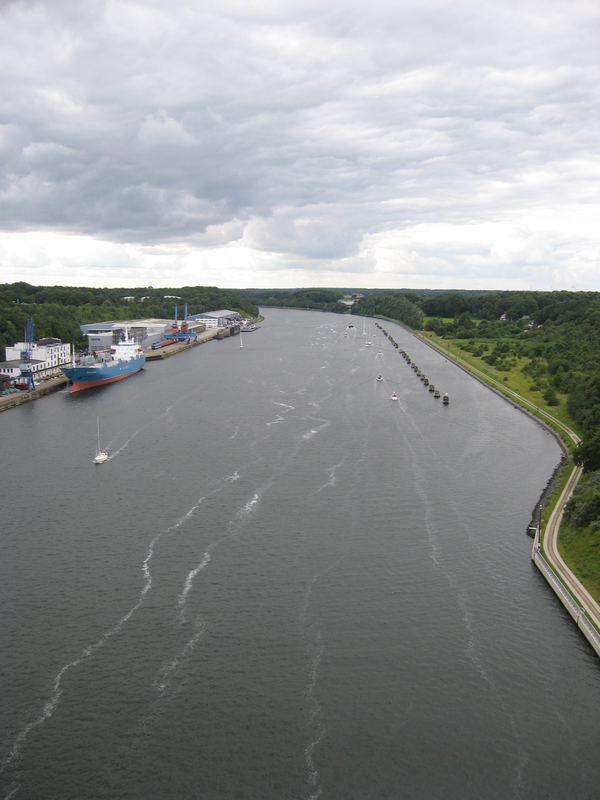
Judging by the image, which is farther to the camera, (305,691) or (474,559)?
(474,559)

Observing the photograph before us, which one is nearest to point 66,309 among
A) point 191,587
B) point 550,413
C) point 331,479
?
point 550,413

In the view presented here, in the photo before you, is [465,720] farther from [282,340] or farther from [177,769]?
[282,340]

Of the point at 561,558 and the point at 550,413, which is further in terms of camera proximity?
the point at 550,413

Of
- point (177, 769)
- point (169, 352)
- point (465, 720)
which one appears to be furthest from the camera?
point (169, 352)

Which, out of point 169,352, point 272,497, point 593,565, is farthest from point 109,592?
point 169,352

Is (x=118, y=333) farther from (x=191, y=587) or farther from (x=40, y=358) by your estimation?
(x=191, y=587)
